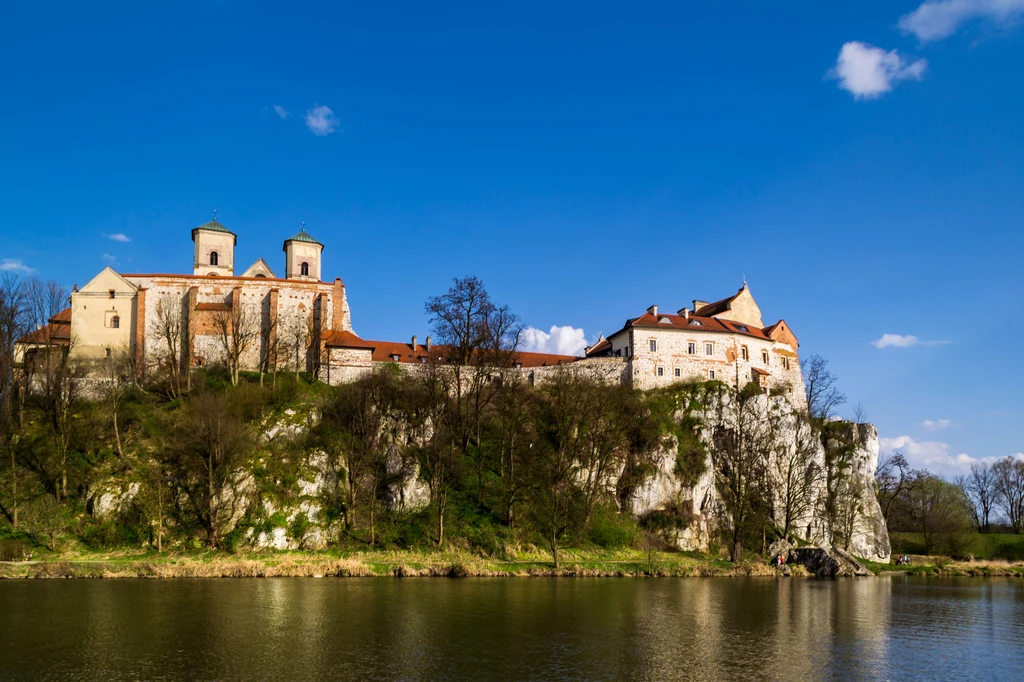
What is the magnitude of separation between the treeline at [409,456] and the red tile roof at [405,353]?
163cm

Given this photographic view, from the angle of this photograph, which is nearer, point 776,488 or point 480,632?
point 480,632

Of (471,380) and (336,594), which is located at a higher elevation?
(471,380)

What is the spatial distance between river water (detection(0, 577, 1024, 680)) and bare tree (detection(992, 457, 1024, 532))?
55665mm

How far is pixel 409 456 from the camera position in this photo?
52.3 m

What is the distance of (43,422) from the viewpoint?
51.3 metres

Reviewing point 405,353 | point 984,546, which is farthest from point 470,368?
point 984,546

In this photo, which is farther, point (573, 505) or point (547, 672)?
point (573, 505)

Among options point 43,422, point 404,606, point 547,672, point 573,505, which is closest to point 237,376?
point 43,422

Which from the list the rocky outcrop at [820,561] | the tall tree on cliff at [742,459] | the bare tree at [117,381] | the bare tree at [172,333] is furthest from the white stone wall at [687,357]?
the bare tree at [117,381]

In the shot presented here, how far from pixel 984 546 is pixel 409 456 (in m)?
55.1

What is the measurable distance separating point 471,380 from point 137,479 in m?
24.1

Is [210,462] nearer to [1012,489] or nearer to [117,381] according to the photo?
[117,381]

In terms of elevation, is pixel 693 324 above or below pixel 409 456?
above

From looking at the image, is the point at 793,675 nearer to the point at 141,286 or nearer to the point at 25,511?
the point at 25,511
